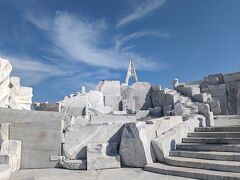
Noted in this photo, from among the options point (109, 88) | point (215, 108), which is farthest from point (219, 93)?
point (109, 88)

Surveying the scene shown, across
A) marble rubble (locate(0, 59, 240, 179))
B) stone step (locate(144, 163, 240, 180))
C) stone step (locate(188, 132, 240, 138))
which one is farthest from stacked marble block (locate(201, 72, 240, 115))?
stone step (locate(144, 163, 240, 180))

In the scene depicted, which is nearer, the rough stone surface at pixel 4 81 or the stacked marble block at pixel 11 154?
the stacked marble block at pixel 11 154

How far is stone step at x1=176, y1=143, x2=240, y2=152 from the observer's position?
5.10m

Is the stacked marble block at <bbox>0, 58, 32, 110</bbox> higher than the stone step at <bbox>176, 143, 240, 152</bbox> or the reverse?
higher

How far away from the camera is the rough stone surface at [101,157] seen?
18.6 feet

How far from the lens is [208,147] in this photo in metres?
5.42

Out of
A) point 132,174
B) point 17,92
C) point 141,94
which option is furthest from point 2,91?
point 141,94

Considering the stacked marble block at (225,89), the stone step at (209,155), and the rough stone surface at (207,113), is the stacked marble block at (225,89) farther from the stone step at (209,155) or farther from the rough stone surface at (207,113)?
the stone step at (209,155)

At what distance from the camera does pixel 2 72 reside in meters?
9.76

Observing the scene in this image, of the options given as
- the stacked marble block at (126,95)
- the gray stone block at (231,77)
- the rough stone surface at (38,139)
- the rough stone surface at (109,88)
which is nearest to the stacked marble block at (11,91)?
the rough stone surface at (38,139)

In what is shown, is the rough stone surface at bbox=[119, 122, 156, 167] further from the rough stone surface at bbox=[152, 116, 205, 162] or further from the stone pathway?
the stone pathway

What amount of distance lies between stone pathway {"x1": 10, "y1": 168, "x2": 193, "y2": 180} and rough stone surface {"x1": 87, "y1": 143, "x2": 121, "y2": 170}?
0.73 ft

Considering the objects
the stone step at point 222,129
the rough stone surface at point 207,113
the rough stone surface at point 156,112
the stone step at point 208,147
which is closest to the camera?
the stone step at point 208,147

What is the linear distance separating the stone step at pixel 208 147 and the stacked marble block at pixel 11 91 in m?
6.64
